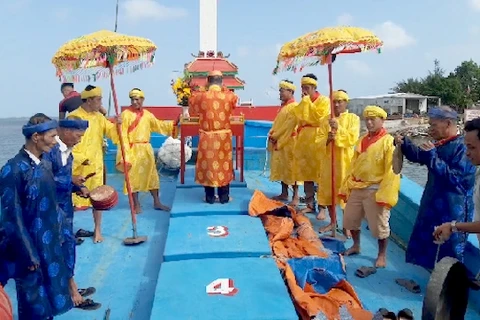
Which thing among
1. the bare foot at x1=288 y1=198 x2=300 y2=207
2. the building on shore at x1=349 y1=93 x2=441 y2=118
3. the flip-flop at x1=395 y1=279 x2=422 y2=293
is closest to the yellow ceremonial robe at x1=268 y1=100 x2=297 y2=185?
the bare foot at x1=288 y1=198 x2=300 y2=207

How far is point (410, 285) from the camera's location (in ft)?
12.9

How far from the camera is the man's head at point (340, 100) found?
505cm

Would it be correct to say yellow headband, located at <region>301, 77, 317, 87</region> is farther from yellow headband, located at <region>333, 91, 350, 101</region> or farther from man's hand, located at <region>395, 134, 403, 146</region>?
man's hand, located at <region>395, 134, 403, 146</region>

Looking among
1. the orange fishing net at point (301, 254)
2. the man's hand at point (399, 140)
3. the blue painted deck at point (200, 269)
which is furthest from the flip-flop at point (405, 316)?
the man's hand at point (399, 140)

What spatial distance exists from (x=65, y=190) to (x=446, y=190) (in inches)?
116

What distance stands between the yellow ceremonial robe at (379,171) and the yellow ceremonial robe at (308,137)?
1.10 m

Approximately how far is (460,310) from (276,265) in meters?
1.48

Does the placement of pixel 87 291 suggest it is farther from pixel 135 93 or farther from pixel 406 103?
pixel 406 103

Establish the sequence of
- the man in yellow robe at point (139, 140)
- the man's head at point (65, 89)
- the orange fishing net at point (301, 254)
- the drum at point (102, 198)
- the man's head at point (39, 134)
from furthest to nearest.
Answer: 1. the man's head at point (65, 89)
2. the man in yellow robe at point (139, 140)
3. the drum at point (102, 198)
4. the orange fishing net at point (301, 254)
5. the man's head at point (39, 134)

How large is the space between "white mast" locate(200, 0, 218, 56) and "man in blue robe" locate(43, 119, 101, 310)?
27.9 feet

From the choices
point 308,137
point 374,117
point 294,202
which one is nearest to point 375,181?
point 374,117

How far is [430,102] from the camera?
45406mm

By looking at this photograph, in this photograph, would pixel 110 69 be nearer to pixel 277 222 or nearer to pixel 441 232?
pixel 277 222

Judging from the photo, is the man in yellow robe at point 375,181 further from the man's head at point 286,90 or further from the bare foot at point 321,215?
the man's head at point 286,90
